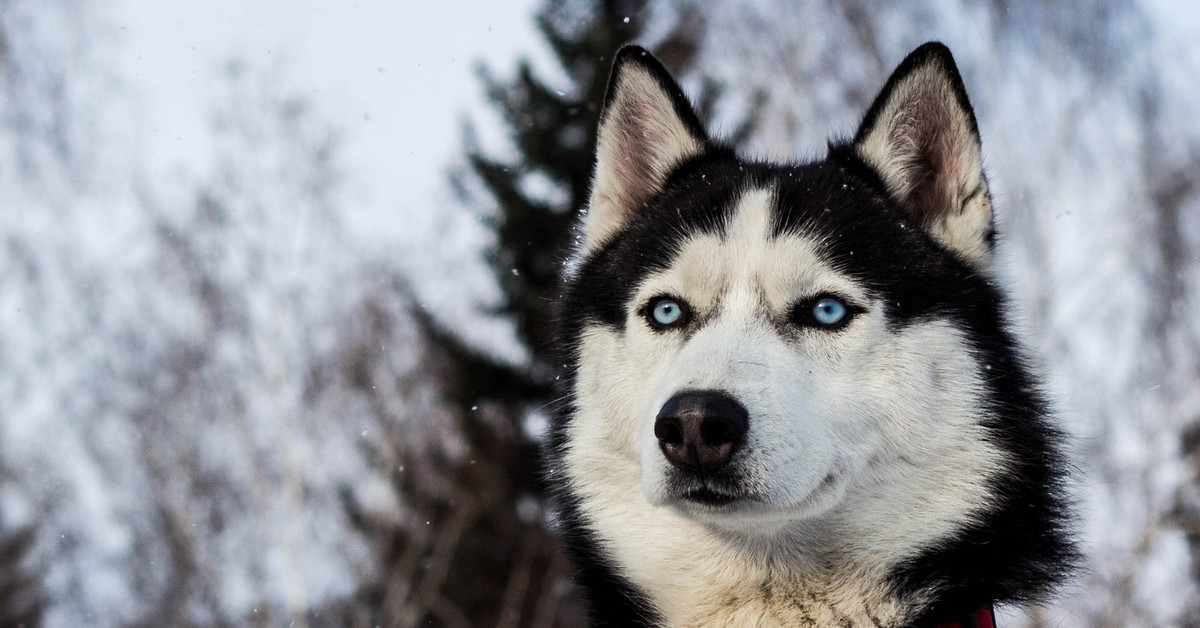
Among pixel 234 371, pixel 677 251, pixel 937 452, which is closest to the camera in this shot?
pixel 937 452

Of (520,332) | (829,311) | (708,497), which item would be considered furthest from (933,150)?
(520,332)

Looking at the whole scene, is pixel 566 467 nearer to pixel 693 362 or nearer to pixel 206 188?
pixel 693 362

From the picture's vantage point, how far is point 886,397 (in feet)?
7.01

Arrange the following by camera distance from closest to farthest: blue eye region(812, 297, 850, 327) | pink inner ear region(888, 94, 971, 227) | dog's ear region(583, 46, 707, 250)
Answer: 1. blue eye region(812, 297, 850, 327)
2. pink inner ear region(888, 94, 971, 227)
3. dog's ear region(583, 46, 707, 250)

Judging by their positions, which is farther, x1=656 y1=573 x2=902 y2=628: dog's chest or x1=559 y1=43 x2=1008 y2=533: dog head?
x1=656 y1=573 x2=902 y2=628: dog's chest

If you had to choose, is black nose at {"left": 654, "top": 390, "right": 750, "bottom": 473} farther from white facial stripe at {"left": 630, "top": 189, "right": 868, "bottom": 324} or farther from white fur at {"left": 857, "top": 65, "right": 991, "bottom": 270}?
white fur at {"left": 857, "top": 65, "right": 991, "bottom": 270}

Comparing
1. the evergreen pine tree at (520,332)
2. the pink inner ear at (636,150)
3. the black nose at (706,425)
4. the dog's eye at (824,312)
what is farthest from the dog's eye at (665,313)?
the evergreen pine tree at (520,332)

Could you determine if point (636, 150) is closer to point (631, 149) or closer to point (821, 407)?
point (631, 149)

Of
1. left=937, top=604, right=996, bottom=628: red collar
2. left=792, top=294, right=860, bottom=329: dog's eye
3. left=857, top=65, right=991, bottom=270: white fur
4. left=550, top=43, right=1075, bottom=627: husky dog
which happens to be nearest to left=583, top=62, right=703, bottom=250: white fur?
left=550, top=43, right=1075, bottom=627: husky dog

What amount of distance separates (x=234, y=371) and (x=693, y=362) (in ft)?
35.3

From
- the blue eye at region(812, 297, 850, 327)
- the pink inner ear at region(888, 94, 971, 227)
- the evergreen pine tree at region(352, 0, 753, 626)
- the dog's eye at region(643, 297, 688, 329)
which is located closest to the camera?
the blue eye at region(812, 297, 850, 327)

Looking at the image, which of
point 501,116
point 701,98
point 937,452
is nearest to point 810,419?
point 937,452

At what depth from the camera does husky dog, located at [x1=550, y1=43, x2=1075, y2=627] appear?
201cm

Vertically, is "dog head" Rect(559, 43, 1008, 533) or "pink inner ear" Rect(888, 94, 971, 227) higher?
"pink inner ear" Rect(888, 94, 971, 227)
